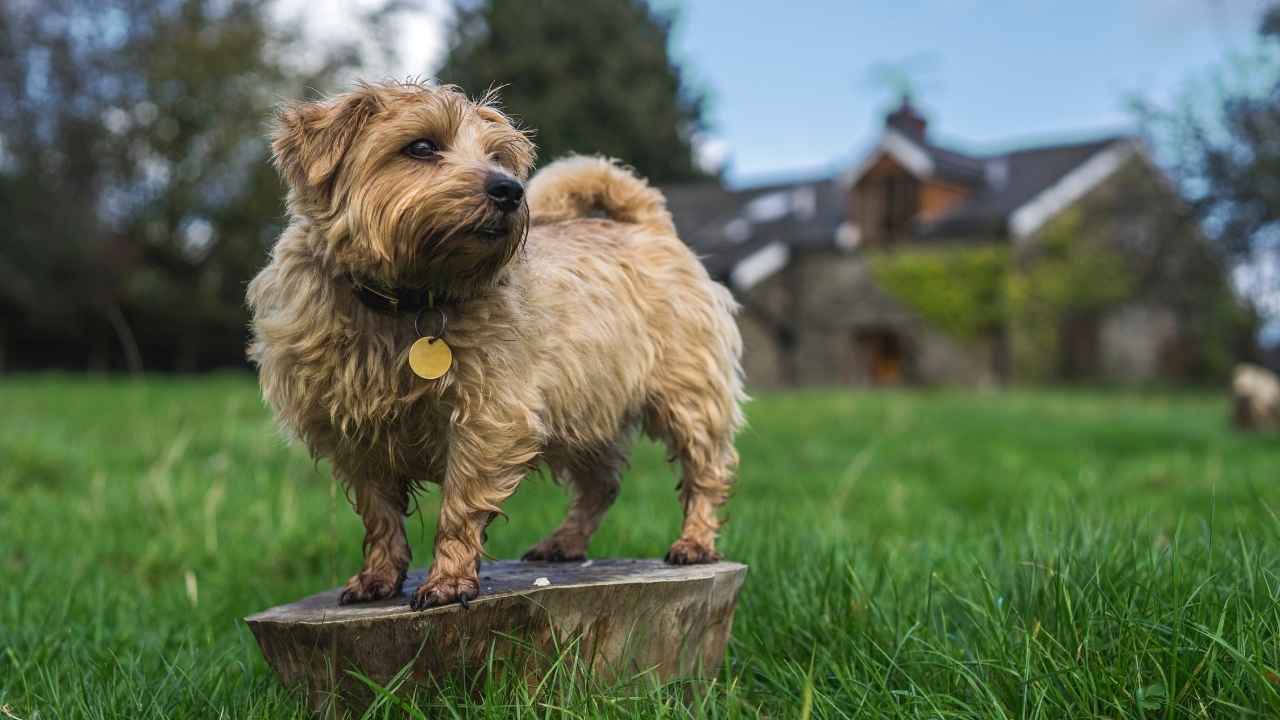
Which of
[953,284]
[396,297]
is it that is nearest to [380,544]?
[396,297]

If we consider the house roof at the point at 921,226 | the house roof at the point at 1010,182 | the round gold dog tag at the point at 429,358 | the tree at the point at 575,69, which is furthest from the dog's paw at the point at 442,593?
the tree at the point at 575,69

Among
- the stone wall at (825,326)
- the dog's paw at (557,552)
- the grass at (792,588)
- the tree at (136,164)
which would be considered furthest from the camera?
the stone wall at (825,326)

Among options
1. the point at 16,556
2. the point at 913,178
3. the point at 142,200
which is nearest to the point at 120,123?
the point at 142,200

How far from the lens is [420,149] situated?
8.82 ft

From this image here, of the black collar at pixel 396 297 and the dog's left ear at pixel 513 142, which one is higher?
the dog's left ear at pixel 513 142

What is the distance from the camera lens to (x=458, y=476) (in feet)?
9.14

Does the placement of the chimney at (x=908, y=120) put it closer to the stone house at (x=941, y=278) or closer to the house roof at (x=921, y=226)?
the stone house at (x=941, y=278)

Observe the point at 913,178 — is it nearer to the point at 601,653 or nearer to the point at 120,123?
the point at 120,123

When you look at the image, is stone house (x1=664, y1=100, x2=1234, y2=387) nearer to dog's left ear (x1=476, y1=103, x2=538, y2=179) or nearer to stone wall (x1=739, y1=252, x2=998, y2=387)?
stone wall (x1=739, y1=252, x2=998, y2=387)

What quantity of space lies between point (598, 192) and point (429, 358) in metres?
1.28

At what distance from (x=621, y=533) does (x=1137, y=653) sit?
239 cm

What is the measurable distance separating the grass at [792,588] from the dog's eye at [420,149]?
116 cm

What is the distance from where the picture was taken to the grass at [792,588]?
2.67m

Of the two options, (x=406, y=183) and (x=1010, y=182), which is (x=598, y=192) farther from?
(x=1010, y=182)
